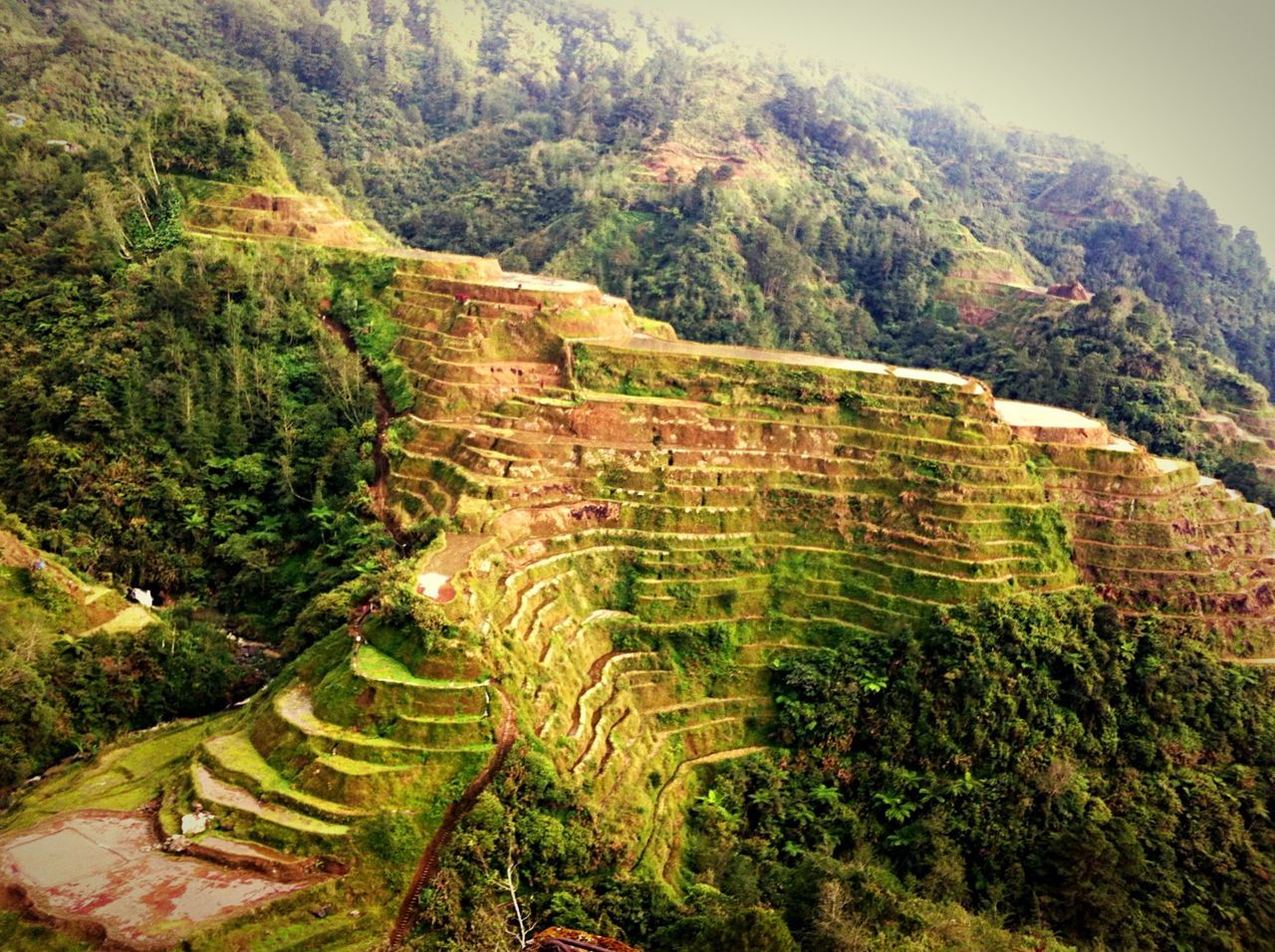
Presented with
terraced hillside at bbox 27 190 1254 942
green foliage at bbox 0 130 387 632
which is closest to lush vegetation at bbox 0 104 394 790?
green foliage at bbox 0 130 387 632

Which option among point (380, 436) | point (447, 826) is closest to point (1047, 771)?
point (447, 826)

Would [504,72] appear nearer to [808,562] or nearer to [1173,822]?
[808,562]

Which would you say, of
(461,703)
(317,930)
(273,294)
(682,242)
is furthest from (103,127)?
(317,930)

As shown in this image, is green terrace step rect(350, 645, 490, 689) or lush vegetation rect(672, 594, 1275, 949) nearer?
green terrace step rect(350, 645, 490, 689)

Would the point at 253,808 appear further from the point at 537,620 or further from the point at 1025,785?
the point at 1025,785

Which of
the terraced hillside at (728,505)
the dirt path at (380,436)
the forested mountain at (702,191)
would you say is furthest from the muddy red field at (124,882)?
the forested mountain at (702,191)

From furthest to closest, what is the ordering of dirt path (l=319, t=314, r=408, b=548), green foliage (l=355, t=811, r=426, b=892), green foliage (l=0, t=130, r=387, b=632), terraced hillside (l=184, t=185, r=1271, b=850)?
green foliage (l=0, t=130, r=387, b=632) < dirt path (l=319, t=314, r=408, b=548) < terraced hillside (l=184, t=185, r=1271, b=850) < green foliage (l=355, t=811, r=426, b=892)

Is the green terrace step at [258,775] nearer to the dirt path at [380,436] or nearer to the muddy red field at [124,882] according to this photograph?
the muddy red field at [124,882]

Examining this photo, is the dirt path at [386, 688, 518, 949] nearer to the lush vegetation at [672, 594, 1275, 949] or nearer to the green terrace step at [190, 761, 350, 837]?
the green terrace step at [190, 761, 350, 837]
